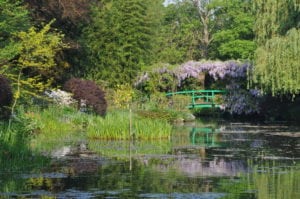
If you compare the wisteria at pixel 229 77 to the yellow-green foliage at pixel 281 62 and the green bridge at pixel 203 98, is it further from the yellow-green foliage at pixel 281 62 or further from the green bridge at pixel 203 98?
the yellow-green foliage at pixel 281 62

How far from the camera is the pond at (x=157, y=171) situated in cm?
1201

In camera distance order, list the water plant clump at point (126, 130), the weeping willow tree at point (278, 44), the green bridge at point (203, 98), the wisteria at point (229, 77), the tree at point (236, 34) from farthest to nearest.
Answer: the tree at point (236, 34), the green bridge at point (203, 98), the wisteria at point (229, 77), the weeping willow tree at point (278, 44), the water plant clump at point (126, 130)

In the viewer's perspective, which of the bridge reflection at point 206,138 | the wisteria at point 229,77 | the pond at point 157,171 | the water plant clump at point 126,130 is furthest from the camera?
the wisteria at point 229,77

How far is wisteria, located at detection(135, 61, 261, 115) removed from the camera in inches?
1690

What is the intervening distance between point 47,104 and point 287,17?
11.2 m

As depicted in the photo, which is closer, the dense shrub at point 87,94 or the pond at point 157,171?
the pond at point 157,171

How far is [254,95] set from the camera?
4275 centimetres

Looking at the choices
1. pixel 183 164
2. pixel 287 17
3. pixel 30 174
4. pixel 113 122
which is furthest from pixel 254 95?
pixel 30 174

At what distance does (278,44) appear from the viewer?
96.4 feet

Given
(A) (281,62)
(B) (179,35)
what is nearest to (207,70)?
(B) (179,35)

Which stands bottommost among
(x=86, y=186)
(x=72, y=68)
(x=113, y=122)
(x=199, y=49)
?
(x=86, y=186)

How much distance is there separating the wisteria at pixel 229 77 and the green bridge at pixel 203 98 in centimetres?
64

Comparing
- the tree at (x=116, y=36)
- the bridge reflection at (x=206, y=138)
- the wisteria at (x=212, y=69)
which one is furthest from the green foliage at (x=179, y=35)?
the bridge reflection at (x=206, y=138)

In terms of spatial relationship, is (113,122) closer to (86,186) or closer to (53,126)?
(53,126)
